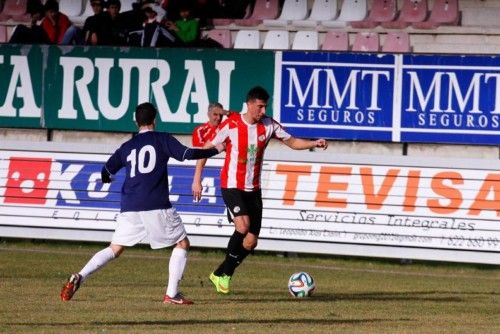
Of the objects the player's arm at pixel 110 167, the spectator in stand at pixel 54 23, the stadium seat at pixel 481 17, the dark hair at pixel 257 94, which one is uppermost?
the stadium seat at pixel 481 17

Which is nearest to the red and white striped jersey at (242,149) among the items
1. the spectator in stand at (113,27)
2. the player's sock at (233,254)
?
the player's sock at (233,254)

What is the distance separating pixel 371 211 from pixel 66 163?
16.5 ft

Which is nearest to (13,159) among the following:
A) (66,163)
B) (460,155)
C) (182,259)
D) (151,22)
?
(66,163)

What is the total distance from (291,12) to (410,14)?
223cm

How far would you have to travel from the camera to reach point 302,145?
15.1 m

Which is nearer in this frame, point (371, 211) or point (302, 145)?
point (302, 145)

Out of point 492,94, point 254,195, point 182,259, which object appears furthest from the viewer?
point 492,94

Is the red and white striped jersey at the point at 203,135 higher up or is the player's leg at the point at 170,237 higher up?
the red and white striped jersey at the point at 203,135

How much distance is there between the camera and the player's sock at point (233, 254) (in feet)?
49.5

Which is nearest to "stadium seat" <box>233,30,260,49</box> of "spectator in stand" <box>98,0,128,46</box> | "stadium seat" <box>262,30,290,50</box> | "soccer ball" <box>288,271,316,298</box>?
"stadium seat" <box>262,30,290,50</box>

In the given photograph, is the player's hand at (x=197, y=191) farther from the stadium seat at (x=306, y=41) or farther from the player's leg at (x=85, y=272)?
the stadium seat at (x=306, y=41)

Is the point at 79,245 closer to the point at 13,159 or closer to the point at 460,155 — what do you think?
the point at 13,159

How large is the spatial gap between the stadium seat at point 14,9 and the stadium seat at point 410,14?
7131 mm

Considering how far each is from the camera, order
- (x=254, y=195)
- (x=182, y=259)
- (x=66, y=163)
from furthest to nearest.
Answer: (x=66, y=163) → (x=254, y=195) → (x=182, y=259)
